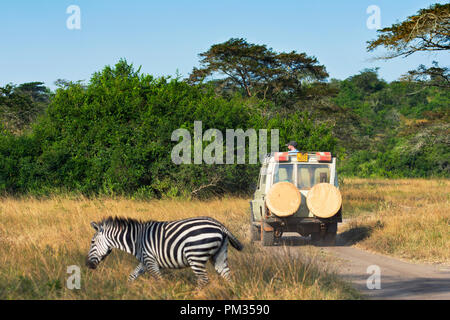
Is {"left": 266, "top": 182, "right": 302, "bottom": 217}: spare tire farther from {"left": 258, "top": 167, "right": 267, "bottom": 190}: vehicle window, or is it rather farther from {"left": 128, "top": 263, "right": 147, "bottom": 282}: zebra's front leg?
{"left": 128, "top": 263, "right": 147, "bottom": 282}: zebra's front leg

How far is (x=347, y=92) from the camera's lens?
234 ft

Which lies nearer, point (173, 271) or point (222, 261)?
point (222, 261)

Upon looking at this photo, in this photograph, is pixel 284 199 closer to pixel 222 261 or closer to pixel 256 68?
pixel 222 261

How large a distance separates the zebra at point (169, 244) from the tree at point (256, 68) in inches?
1206

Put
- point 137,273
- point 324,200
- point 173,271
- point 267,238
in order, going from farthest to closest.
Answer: point 267,238, point 324,200, point 173,271, point 137,273

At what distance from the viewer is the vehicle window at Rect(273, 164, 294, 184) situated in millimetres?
12398

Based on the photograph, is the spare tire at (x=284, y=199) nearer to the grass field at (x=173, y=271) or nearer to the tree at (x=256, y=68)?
the grass field at (x=173, y=271)

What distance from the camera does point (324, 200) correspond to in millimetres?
11523

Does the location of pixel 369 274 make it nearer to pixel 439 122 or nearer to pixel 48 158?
pixel 48 158

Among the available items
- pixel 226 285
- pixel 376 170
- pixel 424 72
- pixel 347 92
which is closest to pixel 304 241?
pixel 226 285

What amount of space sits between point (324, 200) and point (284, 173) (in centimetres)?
133

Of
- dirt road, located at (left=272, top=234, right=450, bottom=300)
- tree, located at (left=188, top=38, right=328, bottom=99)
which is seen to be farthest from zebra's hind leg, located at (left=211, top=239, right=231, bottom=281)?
tree, located at (left=188, top=38, right=328, bottom=99)

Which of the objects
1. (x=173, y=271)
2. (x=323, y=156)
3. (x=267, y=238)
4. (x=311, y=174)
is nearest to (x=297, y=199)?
(x=267, y=238)

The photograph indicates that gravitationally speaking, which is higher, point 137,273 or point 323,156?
point 323,156
